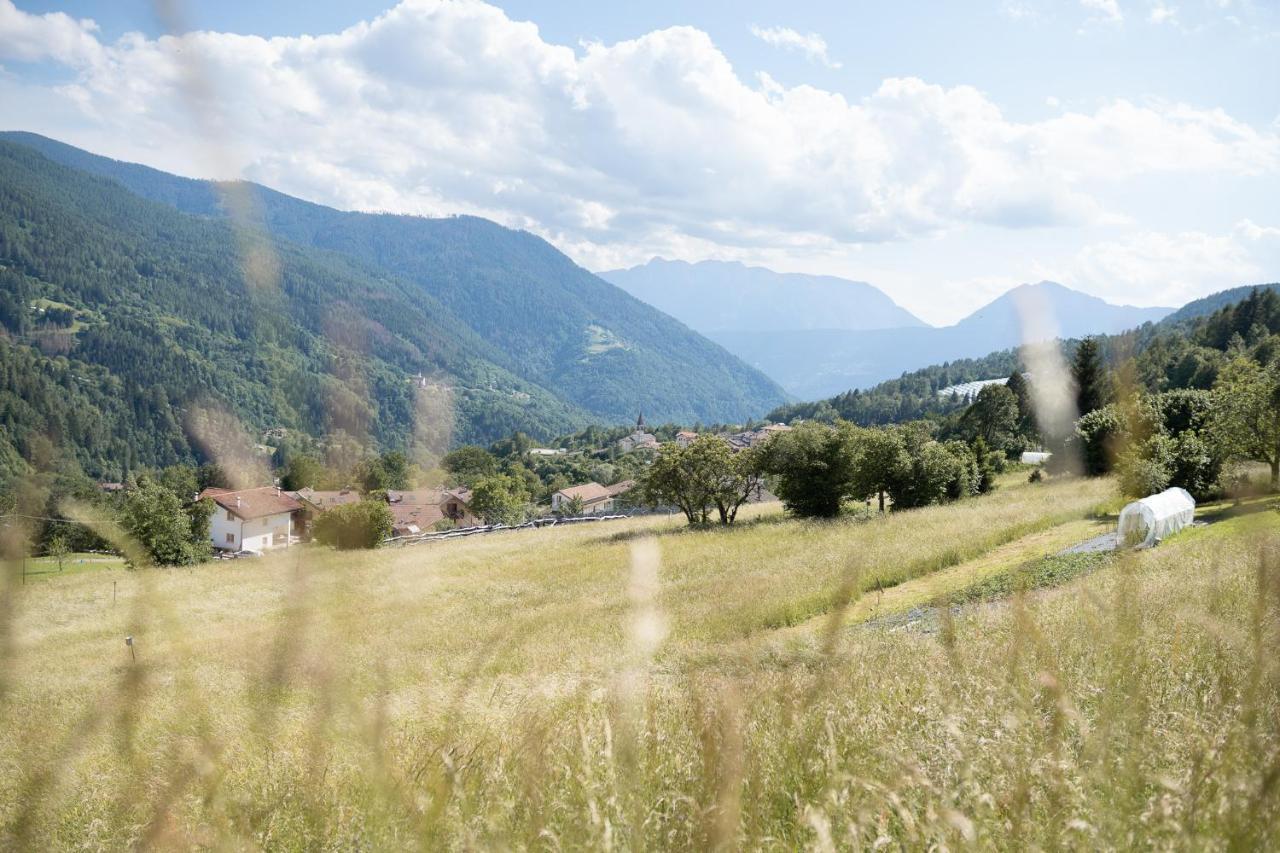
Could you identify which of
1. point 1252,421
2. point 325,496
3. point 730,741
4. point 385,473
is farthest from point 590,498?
point 730,741

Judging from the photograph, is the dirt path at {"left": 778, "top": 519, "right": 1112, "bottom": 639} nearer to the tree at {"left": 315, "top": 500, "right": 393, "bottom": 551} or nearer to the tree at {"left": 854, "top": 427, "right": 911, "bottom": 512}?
the tree at {"left": 854, "top": 427, "right": 911, "bottom": 512}

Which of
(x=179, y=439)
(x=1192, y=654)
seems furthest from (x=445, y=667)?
(x=179, y=439)

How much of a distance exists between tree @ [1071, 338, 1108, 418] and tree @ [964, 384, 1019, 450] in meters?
12.2

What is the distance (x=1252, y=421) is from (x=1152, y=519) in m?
12.8

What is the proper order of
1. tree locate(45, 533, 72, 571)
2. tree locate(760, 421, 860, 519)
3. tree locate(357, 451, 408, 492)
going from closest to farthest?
tree locate(760, 421, 860, 519), tree locate(45, 533, 72, 571), tree locate(357, 451, 408, 492)

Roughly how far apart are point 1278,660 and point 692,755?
3311 mm

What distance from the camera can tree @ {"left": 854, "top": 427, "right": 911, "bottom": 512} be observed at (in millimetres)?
38312

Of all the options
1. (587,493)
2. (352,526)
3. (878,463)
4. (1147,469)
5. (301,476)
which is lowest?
(587,493)

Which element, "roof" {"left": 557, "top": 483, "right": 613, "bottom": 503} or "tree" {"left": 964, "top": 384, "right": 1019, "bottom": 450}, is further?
"roof" {"left": 557, "top": 483, "right": 613, "bottom": 503}

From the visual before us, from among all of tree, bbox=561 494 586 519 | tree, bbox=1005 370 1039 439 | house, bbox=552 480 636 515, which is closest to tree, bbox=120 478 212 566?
tree, bbox=561 494 586 519

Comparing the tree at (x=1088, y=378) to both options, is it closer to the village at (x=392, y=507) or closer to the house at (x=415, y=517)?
the village at (x=392, y=507)

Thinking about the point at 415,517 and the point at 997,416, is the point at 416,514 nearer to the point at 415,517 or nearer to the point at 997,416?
the point at 415,517

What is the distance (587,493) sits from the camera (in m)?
120

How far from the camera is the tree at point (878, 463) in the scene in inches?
1508
